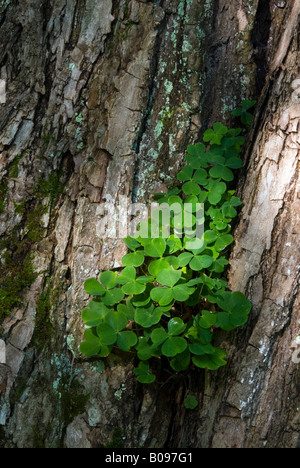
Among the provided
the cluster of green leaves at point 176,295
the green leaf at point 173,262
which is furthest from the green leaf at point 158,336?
the green leaf at point 173,262

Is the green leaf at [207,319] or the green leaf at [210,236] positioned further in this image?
the green leaf at [210,236]

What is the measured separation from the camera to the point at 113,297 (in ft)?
7.64

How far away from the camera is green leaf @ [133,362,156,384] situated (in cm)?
230

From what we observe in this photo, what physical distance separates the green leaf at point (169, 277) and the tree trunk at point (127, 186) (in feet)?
0.99

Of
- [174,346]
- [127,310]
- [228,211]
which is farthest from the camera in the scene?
[228,211]

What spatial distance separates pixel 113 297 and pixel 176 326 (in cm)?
35

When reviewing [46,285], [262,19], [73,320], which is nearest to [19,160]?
[46,285]

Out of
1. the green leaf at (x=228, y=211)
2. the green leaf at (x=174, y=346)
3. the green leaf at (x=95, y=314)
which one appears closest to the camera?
the green leaf at (x=174, y=346)

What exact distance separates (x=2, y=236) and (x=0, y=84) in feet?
3.08

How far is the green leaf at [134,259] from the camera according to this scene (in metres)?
2.36

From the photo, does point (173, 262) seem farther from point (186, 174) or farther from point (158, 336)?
point (186, 174)

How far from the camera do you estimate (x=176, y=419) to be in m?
2.42

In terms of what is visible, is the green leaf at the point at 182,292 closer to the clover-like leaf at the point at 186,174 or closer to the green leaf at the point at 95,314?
the green leaf at the point at 95,314

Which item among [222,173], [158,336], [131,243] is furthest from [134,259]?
[222,173]
